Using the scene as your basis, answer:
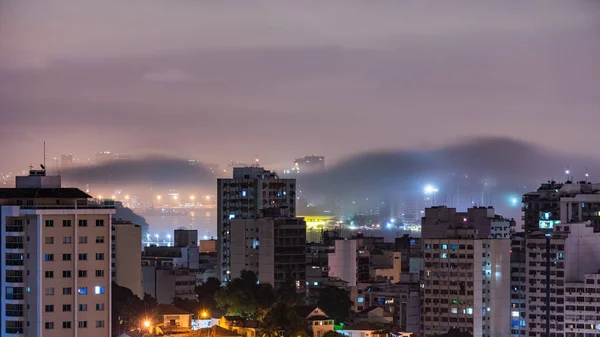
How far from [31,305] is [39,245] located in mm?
926

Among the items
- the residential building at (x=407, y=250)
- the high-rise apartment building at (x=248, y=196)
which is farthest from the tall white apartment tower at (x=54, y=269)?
the residential building at (x=407, y=250)

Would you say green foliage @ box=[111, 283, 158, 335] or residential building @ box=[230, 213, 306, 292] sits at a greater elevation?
residential building @ box=[230, 213, 306, 292]

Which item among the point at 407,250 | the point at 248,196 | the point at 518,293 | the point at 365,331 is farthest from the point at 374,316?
the point at 407,250

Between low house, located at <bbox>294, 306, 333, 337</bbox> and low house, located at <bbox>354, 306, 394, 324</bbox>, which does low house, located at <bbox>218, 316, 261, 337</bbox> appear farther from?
low house, located at <bbox>354, 306, 394, 324</bbox>

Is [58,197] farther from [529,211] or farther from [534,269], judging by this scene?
[529,211]

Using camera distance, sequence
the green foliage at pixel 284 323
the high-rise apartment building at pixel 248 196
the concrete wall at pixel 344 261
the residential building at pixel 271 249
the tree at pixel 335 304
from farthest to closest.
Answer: the high-rise apartment building at pixel 248 196 → the concrete wall at pixel 344 261 → the residential building at pixel 271 249 → the tree at pixel 335 304 → the green foliage at pixel 284 323

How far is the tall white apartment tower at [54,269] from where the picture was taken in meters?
23.0

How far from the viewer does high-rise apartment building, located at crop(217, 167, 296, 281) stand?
45312mm

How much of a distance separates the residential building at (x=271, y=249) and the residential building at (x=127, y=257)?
11.8ft

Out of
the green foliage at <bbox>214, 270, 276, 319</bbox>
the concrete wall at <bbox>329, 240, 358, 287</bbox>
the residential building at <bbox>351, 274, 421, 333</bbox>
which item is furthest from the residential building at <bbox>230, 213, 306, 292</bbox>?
the green foliage at <bbox>214, 270, 276, 319</bbox>

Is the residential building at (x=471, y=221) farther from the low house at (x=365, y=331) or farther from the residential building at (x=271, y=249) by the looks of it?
the low house at (x=365, y=331)

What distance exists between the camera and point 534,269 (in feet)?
134

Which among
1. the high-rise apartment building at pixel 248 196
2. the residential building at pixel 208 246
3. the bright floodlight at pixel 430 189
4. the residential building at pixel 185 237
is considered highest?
the bright floodlight at pixel 430 189

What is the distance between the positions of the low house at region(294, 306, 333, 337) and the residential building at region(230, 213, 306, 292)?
26.5 ft
